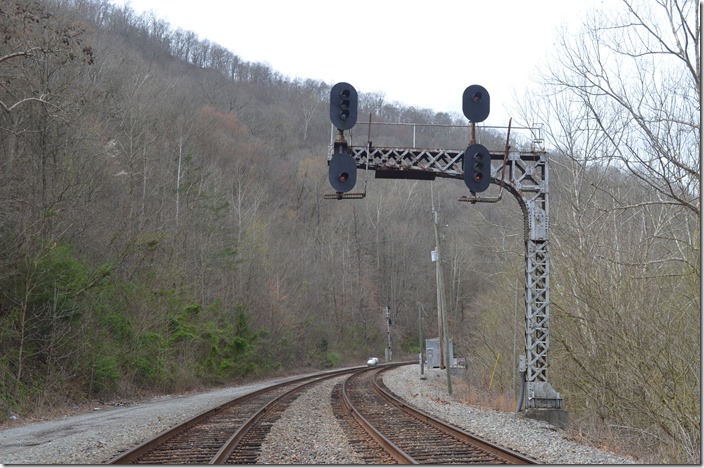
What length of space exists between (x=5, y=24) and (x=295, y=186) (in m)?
58.4

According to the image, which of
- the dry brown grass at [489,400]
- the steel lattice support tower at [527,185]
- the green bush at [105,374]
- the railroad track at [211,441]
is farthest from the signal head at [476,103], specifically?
the green bush at [105,374]

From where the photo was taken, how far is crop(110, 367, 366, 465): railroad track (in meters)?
10.1

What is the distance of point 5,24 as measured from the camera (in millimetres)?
16469

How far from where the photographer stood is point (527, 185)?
1670cm

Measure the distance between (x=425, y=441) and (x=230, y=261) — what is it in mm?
32046

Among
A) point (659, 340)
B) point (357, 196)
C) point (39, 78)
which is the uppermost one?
point (39, 78)

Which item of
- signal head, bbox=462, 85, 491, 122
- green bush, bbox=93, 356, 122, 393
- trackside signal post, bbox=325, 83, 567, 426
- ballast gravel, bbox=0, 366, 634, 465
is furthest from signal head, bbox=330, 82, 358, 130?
green bush, bbox=93, 356, 122, 393

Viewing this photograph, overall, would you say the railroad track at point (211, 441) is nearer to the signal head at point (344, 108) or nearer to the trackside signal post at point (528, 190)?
the trackside signal post at point (528, 190)

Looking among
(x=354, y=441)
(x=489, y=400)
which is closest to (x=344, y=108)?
(x=354, y=441)

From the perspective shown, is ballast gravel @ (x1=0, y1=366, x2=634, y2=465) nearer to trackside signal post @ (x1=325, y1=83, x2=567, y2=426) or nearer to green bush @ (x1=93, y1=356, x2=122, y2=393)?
trackside signal post @ (x1=325, y1=83, x2=567, y2=426)

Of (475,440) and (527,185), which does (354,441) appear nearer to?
(475,440)

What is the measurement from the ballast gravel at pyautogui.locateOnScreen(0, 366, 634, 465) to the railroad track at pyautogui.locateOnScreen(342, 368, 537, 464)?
21.6 inches

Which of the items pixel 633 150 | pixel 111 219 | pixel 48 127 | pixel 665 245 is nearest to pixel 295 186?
pixel 111 219

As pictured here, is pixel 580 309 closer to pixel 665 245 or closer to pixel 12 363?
pixel 665 245
